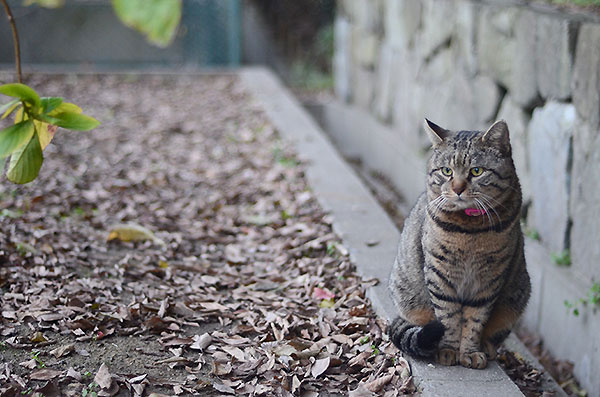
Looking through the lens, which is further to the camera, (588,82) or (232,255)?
(232,255)

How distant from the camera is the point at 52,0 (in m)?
6.60

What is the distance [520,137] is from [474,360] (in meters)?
2.67

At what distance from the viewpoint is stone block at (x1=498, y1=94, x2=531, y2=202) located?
5121mm

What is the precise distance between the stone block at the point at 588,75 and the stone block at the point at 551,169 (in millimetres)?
181

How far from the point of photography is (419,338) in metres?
2.93

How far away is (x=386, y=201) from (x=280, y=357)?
382 centimetres

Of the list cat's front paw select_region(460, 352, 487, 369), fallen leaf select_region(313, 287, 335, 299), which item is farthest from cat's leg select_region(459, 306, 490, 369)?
fallen leaf select_region(313, 287, 335, 299)

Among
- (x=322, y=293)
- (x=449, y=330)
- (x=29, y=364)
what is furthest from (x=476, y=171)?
(x=29, y=364)

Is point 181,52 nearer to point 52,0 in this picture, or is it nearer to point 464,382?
point 52,0

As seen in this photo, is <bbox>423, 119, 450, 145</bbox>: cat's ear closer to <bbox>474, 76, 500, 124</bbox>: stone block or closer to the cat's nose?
the cat's nose

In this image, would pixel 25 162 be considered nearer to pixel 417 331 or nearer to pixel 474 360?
pixel 417 331

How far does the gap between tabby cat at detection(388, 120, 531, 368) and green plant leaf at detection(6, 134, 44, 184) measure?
1.83 m

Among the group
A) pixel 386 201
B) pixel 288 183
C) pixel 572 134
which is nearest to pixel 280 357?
pixel 572 134

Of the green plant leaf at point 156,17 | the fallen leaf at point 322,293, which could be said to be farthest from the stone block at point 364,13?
the fallen leaf at point 322,293
